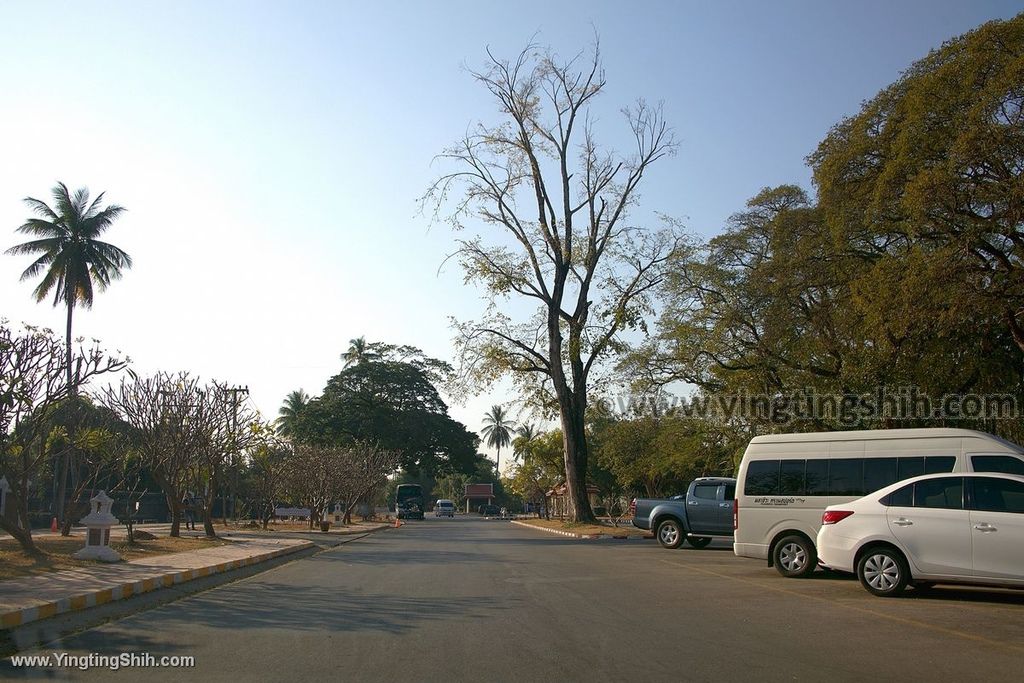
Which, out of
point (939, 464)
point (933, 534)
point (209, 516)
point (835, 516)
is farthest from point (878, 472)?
point (209, 516)

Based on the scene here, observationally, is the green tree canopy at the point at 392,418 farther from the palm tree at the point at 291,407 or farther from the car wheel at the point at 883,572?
the car wheel at the point at 883,572

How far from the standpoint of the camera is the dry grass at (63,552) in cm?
1516

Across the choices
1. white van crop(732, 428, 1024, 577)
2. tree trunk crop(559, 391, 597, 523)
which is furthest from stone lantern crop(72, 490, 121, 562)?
tree trunk crop(559, 391, 597, 523)

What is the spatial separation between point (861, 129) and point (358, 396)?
46075mm

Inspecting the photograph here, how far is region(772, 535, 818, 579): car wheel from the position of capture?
594 inches

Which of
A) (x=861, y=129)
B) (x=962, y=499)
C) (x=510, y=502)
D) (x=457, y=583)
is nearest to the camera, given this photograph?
(x=962, y=499)

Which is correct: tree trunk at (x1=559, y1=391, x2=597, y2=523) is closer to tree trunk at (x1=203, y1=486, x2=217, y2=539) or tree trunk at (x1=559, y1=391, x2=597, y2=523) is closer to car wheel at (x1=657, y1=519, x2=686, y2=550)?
car wheel at (x1=657, y1=519, x2=686, y2=550)

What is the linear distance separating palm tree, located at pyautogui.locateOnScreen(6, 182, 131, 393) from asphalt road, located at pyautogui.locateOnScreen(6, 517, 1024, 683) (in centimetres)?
2888

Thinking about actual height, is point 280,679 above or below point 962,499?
below

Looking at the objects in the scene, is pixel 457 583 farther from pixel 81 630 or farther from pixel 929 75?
pixel 929 75

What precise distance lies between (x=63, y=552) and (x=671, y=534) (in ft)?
50.5

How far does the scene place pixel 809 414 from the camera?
31391mm

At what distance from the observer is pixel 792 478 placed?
15.5 m

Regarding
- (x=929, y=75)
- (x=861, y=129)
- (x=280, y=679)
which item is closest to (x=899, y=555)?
(x=280, y=679)
